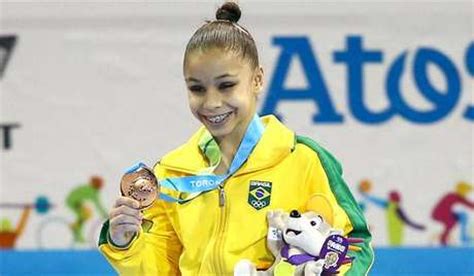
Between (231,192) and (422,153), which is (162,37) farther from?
(231,192)

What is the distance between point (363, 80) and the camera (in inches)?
133

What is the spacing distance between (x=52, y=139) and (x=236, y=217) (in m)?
1.88

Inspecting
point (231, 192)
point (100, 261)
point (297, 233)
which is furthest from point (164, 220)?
point (100, 261)

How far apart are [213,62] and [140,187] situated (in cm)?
20

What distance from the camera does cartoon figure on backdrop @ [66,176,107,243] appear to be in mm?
3365

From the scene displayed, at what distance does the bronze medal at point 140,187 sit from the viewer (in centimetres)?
154

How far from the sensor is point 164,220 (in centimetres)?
168

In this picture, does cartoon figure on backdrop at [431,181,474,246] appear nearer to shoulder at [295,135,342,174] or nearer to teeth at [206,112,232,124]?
shoulder at [295,135,342,174]

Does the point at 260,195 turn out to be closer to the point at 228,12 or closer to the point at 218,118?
the point at 218,118

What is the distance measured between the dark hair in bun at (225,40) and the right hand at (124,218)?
22cm

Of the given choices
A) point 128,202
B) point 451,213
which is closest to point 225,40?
point 128,202

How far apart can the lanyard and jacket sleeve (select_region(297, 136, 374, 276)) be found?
89 mm

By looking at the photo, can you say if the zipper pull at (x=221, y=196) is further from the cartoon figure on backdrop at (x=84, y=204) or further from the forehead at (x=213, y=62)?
the cartoon figure on backdrop at (x=84, y=204)

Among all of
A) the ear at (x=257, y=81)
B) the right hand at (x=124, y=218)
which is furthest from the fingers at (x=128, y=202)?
the ear at (x=257, y=81)
